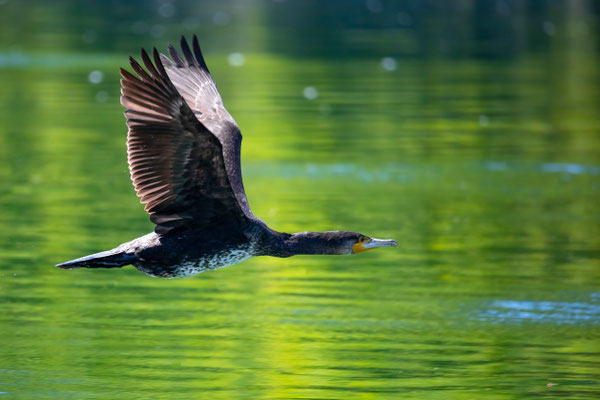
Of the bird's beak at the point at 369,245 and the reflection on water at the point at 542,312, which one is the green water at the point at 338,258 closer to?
the reflection on water at the point at 542,312

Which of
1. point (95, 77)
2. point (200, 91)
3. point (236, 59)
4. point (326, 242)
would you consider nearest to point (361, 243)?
point (326, 242)

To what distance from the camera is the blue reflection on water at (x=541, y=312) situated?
10.5m

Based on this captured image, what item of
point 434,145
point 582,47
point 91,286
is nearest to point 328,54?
point 582,47

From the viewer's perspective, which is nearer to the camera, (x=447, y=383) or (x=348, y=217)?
(x=447, y=383)

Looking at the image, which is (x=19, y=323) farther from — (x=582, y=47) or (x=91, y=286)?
(x=582, y=47)

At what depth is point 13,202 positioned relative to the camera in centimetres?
1464

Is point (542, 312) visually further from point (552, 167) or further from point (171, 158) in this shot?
point (552, 167)

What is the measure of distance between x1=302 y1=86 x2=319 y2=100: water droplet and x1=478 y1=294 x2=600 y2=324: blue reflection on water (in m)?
13.0

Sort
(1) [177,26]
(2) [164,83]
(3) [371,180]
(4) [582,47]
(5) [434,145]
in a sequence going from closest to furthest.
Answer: (2) [164,83] < (3) [371,180] < (5) [434,145] < (4) [582,47] < (1) [177,26]

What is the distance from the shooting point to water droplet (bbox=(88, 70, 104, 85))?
85.4ft

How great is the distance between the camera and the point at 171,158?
26.5 ft

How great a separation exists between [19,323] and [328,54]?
22.5m

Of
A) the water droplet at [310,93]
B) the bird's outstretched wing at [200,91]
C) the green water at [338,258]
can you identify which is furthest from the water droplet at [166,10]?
the bird's outstretched wing at [200,91]

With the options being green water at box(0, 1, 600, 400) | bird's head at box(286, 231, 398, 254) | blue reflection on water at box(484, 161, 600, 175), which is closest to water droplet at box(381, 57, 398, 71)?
green water at box(0, 1, 600, 400)
